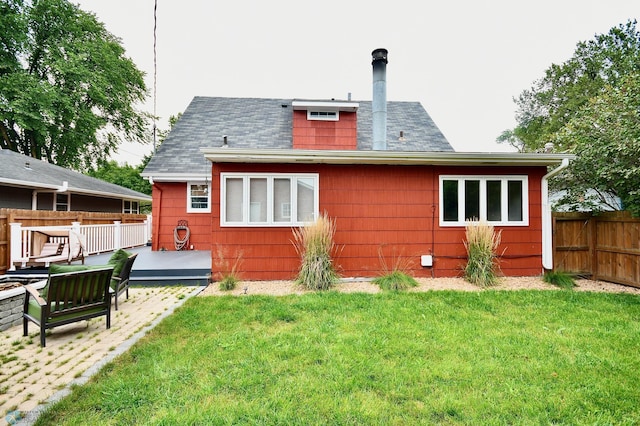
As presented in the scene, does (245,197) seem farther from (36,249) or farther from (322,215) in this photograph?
(36,249)

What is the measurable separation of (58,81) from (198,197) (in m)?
14.4

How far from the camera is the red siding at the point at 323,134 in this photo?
9633 mm

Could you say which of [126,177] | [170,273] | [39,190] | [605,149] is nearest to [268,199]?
[170,273]

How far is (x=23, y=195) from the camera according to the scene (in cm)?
886

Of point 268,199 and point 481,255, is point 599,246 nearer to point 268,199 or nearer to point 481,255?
point 481,255

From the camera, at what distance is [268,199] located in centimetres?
582

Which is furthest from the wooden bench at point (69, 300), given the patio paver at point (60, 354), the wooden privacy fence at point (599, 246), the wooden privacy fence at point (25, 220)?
the wooden privacy fence at point (599, 246)

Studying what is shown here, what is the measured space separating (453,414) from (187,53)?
46.4 feet

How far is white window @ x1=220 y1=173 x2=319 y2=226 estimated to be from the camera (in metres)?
5.77

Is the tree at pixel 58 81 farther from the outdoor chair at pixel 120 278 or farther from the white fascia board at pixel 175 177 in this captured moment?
the outdoor chair at pixel 120 278

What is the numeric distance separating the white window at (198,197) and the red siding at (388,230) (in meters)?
3.79

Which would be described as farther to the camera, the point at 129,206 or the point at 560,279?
the point at 129,206

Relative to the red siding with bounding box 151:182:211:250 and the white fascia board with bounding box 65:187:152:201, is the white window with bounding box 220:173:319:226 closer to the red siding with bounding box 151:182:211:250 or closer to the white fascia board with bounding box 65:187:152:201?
the red siding with bounding box 151:182:211:250

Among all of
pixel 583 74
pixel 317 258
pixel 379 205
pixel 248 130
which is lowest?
pixel 317 258
